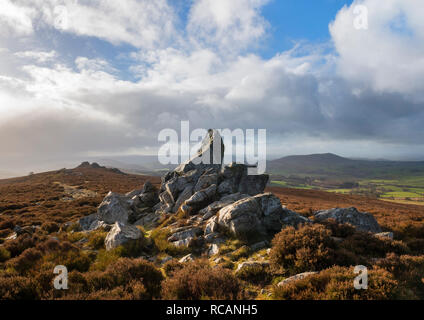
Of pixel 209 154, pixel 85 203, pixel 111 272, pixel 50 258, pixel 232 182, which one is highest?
pixel 209 154

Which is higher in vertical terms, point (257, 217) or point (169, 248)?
point (257, 217)

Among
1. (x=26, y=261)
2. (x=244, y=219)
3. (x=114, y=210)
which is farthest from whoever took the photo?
(x=114, y=210)

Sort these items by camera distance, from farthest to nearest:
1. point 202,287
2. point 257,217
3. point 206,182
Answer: point 206,182 < point 257,217 < point 202,287

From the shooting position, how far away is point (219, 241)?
1226 cm

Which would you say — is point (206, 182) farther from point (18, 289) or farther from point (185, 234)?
point (18, 289)

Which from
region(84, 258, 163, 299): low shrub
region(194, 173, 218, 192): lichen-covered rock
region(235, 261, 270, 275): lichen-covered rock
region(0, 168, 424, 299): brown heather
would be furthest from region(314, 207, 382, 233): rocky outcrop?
region(84, 258, 163, 299): low shrub

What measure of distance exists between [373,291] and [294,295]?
2206 mm

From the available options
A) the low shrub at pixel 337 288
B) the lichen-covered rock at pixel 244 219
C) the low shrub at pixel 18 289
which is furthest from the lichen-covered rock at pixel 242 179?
the low shrub at pixel 18 289

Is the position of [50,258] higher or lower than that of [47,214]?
higher

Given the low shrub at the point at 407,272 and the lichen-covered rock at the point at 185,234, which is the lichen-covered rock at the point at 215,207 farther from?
the low shrub at the point at 407,272

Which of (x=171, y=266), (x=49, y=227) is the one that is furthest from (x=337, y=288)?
(x=49, y=227)
